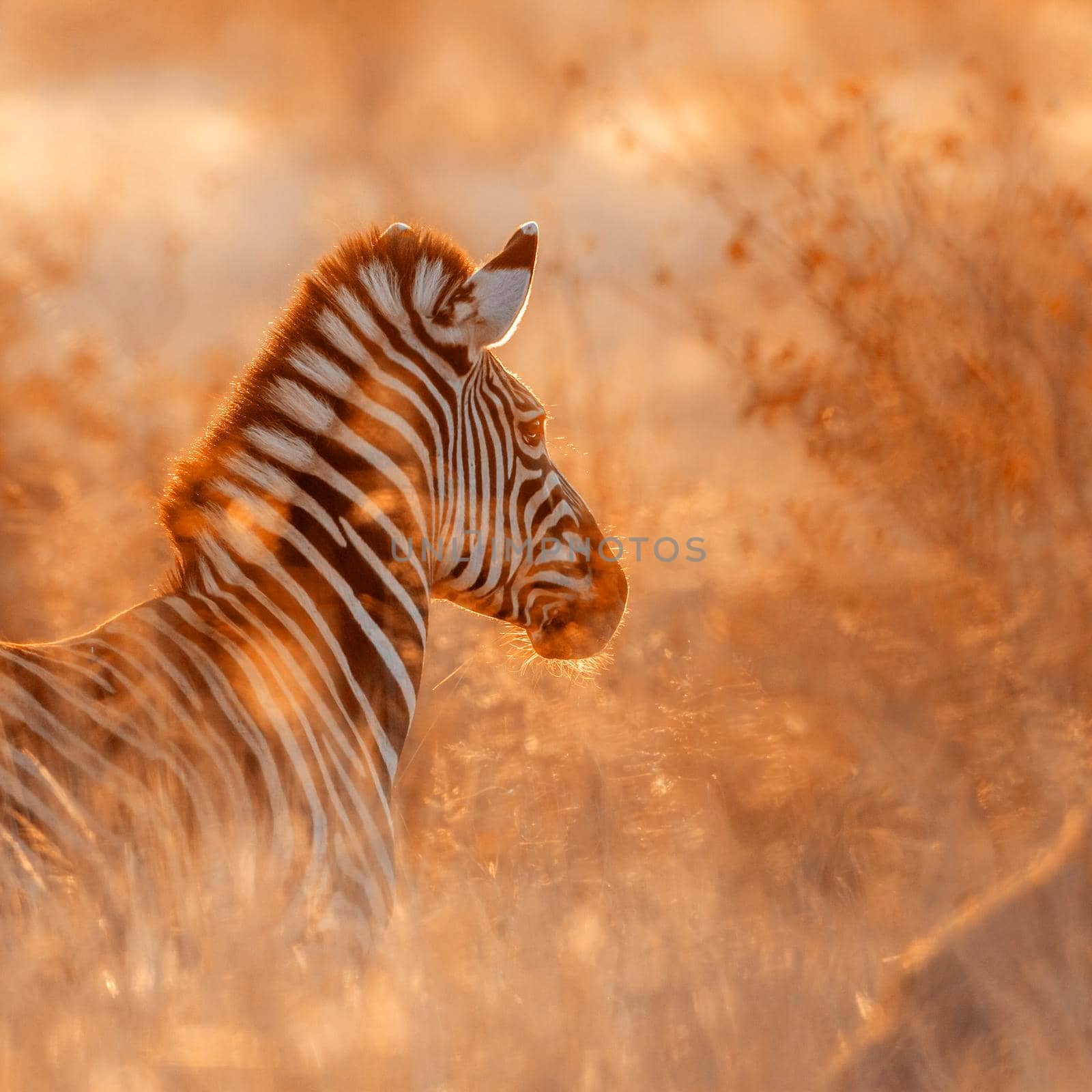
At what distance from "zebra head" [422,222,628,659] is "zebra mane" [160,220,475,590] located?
9 centimetres

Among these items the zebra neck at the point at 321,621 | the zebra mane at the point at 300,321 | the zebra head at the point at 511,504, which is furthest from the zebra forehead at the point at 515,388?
the zebra neck at the point at 321,621

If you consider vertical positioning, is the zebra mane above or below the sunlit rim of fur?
above

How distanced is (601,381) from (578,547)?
1720mm

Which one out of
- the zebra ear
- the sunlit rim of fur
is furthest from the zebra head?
the sunlit rim of fur

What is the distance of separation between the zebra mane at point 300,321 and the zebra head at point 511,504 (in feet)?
0.28

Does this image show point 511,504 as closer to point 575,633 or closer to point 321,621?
point 575,633

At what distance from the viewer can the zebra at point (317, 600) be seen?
250 centimetres

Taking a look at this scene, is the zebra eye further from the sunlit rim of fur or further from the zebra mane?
the sunlit rim of fur

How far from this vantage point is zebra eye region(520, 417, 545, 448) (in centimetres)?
354

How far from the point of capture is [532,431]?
3.57 metres

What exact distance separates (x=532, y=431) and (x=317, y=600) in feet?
2.79

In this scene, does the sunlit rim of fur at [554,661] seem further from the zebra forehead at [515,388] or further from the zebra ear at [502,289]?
the zebra ear at [502,289]

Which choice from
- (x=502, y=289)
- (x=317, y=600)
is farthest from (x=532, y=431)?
(x=317, y=600)

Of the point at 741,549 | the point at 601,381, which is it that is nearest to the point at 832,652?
the point at 741,549
